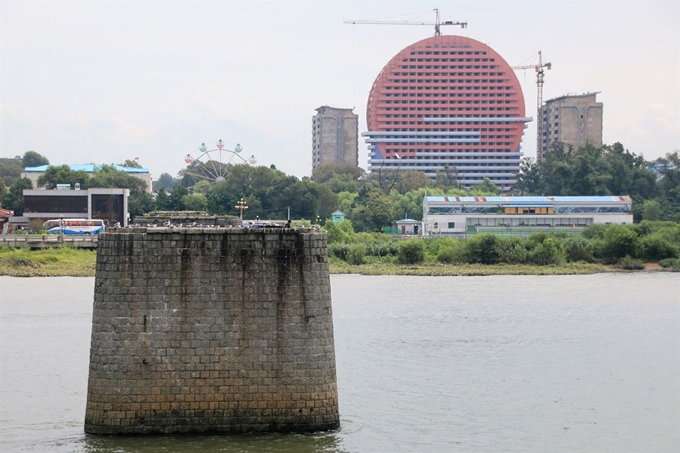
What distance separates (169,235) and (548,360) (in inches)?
709

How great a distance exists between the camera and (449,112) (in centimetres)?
19625

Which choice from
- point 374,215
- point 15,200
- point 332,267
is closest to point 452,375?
point 332,267

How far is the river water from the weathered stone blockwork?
55 centimetres

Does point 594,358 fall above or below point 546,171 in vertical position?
below

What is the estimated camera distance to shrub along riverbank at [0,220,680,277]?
7394 cm

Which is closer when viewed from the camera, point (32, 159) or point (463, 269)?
point (463, 269)

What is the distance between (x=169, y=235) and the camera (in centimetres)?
2258

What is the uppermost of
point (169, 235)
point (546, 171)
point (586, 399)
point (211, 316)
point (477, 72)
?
point (477, 72)

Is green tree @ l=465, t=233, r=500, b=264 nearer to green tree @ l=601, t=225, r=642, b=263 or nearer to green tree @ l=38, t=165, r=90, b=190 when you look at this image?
green tree @ l=601, t=225, r=642, b=263

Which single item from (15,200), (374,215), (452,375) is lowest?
(452,375)

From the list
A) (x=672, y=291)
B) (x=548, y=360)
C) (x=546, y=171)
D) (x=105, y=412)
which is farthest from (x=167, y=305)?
(x=546, y=171)

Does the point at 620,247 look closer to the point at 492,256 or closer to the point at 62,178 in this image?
the point at 492,256

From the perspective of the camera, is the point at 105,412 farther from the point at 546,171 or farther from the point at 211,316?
the point at 546,171

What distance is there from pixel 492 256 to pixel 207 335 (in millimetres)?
57554
